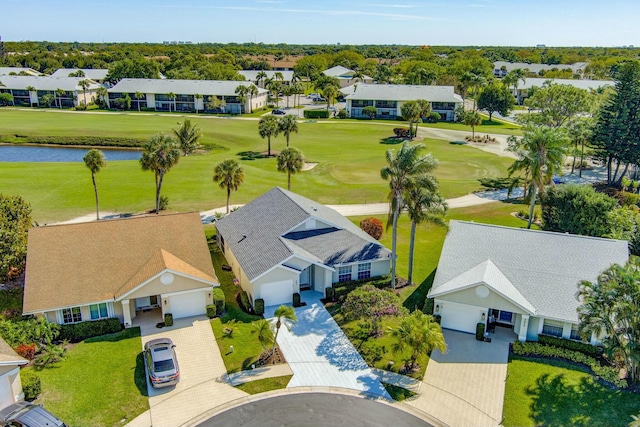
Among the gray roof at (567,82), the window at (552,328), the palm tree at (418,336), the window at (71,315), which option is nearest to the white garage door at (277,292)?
the palm tree at (418,336)

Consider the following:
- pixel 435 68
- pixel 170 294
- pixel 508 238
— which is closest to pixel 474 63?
pixel 435 68

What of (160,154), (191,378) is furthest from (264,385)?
Result: (160,154)

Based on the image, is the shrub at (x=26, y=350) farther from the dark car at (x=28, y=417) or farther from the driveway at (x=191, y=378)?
the driveway at (x=191, y=378)

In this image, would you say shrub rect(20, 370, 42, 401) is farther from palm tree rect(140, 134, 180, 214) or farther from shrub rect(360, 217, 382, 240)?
shrub rect(360, 217, 382, 240)

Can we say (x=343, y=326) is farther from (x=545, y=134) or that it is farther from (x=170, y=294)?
(x=545, y=134)

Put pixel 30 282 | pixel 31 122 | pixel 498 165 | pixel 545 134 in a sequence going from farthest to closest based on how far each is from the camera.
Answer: pixel 31 122
pixel 498 165
pixel 545 134
pixel 30 282

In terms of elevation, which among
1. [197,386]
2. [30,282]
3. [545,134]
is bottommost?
[197,386]

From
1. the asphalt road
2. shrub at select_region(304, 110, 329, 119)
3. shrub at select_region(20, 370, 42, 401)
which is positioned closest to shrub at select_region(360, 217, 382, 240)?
the asphalt road
